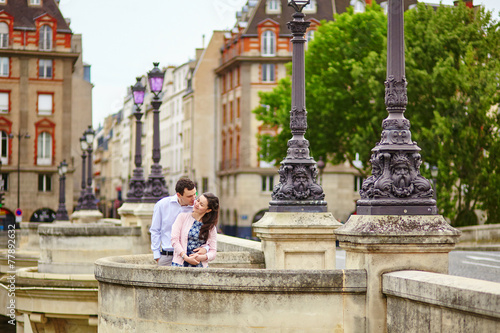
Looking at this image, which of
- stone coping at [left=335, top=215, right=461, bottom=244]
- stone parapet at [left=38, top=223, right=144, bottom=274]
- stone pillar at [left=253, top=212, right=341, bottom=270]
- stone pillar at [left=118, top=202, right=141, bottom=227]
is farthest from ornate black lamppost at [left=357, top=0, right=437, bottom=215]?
stone pillar at [left=118, top=202, right=141, bottom=227]

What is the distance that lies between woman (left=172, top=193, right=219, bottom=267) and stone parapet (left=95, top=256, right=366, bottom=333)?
74cm

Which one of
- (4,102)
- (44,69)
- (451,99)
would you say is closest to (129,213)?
(451,99)

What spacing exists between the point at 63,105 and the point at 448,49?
149 ft

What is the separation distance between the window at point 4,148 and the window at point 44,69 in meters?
5.96

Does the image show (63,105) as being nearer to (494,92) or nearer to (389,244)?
(494,92)

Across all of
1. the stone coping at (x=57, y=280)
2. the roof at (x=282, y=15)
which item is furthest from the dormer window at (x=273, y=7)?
the stone coping at (x=57, y=280)

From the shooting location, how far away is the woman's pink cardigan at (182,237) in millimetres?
9625

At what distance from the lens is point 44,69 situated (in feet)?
261

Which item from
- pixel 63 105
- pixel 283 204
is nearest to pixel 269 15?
pixel 63 105

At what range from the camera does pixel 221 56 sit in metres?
88.4

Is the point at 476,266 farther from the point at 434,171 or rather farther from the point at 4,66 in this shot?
the point at 4,66

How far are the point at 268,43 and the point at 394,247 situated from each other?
7245 centimetres

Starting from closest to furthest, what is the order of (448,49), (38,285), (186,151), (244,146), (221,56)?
(38,285), (448,49), (244,146), (221,56), (186,151)

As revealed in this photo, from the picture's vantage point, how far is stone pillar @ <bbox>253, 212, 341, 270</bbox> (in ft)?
43.8
